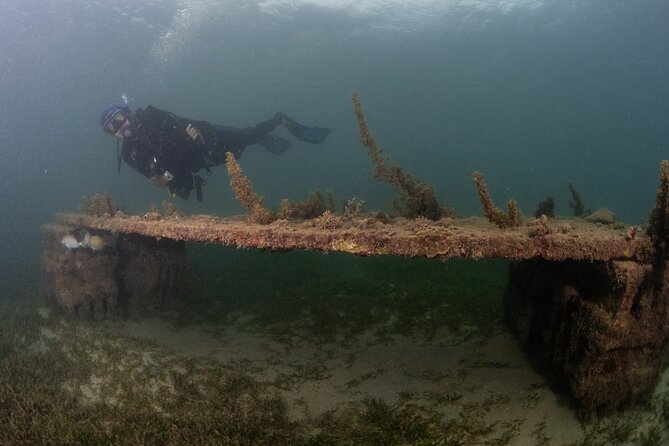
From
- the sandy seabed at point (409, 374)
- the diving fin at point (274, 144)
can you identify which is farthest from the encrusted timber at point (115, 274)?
the diving fin at point (274, 144)

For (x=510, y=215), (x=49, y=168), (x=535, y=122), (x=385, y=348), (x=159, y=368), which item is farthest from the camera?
(x=535, y=122)

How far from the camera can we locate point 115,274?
8781 mm

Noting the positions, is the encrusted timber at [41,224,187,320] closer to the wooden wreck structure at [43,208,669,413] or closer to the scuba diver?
the scuba diver

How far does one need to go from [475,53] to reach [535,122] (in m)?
101

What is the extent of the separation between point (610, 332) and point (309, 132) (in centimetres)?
1156

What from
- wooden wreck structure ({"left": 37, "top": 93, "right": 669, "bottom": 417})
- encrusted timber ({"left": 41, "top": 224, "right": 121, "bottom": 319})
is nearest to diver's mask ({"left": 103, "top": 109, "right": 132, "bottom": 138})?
encrusted timber ({"left": 41, "top": 224, "right": 121, "bottom": 319})

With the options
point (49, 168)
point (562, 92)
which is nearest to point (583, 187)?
point (562, 92)

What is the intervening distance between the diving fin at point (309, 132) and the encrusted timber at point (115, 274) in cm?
639

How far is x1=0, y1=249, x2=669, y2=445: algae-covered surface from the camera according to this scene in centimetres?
434

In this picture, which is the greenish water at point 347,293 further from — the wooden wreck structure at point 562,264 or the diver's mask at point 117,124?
the diver's mask at point 117,124

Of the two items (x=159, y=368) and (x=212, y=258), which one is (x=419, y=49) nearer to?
(x=212, y=258)

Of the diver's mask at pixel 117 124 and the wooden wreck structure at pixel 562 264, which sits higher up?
the diver's mask at pixel 117 124

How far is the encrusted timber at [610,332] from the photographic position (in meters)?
4.20

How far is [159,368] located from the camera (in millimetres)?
6031
